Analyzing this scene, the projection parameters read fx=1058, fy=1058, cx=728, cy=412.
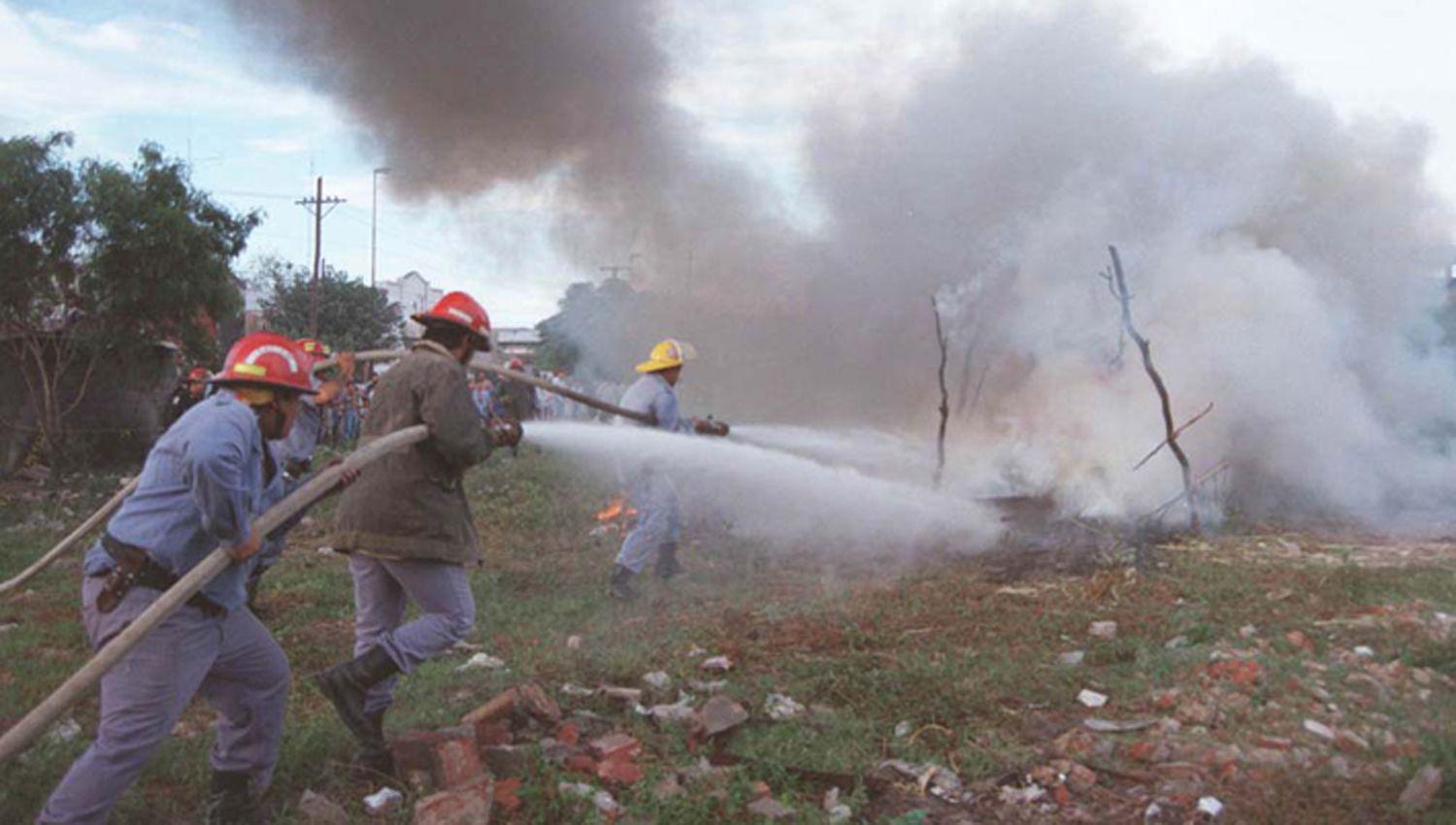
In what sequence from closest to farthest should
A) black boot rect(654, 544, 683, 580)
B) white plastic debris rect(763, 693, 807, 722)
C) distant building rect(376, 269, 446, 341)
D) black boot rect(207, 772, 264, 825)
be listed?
black boot rect(207, 772, 264, 825)
white plastic debris rect(763, 693, 807, 722)
black boot rect(654, 544, 683, 580)
distant building rect(376, 269, 446, 341)

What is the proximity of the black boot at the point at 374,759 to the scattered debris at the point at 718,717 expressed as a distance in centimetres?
131

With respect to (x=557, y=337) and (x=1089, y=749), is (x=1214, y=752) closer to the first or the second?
(x=1089, y=749)

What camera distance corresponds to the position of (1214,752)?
4438 mm

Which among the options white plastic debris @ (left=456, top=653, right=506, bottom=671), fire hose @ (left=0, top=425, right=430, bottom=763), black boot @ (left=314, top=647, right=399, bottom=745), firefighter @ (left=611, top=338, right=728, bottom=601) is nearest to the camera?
fire hose @ (left=0, top=425, right=430, bottom=763)

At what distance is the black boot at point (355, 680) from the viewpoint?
159 inches

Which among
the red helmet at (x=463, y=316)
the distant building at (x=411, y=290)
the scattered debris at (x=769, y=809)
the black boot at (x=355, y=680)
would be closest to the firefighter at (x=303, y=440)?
the red helmet at (x=463, y=316)

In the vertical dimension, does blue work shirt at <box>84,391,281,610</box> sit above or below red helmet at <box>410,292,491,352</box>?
below

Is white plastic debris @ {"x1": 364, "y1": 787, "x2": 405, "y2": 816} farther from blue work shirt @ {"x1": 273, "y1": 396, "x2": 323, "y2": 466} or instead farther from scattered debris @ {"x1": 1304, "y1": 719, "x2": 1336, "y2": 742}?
scattered debris @ {"x1": 1304, "y1": 719, "x2": 1336, "y2": 742}

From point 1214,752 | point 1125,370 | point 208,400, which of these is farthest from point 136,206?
point 1214,752

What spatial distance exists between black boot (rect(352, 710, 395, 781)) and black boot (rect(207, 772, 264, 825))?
432mm

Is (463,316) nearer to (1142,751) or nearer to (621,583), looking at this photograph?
(1142,751)

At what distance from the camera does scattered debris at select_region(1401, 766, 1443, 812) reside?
376 centimetres

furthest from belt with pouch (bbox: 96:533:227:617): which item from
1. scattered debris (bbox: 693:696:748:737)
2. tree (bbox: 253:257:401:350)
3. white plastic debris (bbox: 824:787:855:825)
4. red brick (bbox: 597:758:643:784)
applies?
tree (bbox: 253:257:401:350)

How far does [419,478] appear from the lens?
4383 millimetres
